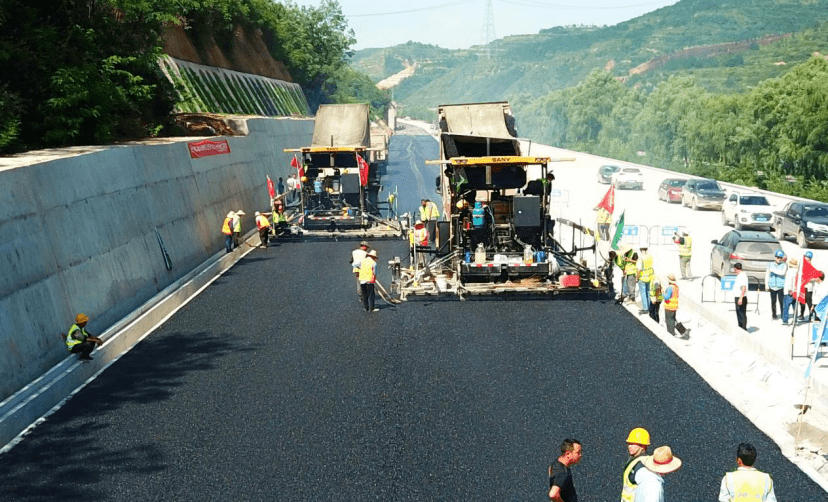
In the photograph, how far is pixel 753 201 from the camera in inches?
1459

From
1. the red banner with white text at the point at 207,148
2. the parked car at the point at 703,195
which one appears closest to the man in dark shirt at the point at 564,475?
the red banner with white text at the point at 207,148

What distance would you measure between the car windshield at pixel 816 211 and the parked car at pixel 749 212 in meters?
3.66

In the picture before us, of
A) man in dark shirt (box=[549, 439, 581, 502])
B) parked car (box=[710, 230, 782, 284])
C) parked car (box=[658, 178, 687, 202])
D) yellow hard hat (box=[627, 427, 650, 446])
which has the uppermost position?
yellow hard hat (box=[627, 427, 650, 446])

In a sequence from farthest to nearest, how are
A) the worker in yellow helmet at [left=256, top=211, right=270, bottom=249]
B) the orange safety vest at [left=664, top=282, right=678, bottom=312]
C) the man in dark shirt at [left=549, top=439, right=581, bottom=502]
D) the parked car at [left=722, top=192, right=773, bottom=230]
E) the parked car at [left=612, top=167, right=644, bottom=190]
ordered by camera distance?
the parked car at [left=612, top=167, right=644, bottom=190], the parked car at [left=722, top=192, right=773, bottom=230], the worker in yellow helmet at [left=256, top=211, right=270, bottom=249], the orange safety vest at [left=664, top=282, right=678, bottom=312], the man in dark shirt at [left=549, top=439, right=581, bottom=502]

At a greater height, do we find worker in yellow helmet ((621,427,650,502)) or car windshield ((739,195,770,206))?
worker in yellow helmet ((621,427,650,502))

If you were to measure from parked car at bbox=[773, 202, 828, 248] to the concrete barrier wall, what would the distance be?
20.4 meters

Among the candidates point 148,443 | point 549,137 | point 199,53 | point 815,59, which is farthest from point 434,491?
point 549,137

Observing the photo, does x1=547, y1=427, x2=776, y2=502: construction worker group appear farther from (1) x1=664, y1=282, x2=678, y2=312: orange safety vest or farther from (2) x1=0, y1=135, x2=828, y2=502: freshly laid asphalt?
(1) x1=664, y1=282, x2=678, y2=312: orange safety vest

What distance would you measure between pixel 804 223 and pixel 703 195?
Answer: 46.4 ft

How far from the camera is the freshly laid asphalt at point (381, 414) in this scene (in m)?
10.7

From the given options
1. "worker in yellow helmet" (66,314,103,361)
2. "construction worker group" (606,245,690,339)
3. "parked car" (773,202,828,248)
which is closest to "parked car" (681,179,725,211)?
"parked car" (773,202,828,248)

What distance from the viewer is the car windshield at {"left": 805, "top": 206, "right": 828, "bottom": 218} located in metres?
31.4

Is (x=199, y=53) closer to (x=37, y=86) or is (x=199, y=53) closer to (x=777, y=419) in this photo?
(x=37, y=86)

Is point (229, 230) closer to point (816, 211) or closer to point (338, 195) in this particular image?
point (338, 195)
